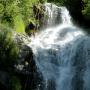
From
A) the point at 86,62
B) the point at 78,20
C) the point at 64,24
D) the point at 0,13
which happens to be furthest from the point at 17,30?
the point at 78,20

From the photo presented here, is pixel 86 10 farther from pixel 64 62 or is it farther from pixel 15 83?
pixel 15 83

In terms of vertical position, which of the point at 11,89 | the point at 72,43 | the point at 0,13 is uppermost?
the point at 0,13

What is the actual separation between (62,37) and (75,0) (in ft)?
A: 28.8

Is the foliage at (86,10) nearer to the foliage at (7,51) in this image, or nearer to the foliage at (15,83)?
the foliage at (7,51)

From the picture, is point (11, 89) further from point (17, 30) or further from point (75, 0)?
point (75, 0)

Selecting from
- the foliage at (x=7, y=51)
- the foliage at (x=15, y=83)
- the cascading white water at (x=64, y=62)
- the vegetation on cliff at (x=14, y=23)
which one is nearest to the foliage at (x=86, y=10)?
the vegetation on cliff at (x=14, y=23)

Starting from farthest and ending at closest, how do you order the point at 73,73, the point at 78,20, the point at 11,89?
1. the point at 78,20
2. the point at 73,73
3. the point at 11,89

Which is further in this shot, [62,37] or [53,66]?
[62,37]

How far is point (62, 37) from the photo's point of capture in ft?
99.0

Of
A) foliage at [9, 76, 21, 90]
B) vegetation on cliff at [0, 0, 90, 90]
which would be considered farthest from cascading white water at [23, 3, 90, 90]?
foliage at [9, 76, 21, 90]

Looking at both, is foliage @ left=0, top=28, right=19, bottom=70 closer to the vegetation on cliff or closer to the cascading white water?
the vegetation on cliff

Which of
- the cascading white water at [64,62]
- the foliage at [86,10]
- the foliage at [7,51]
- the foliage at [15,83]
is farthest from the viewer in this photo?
the foliage at [86,10]

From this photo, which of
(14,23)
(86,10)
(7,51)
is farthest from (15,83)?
(86,10)

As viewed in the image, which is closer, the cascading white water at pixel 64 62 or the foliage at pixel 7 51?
the foliage at pixel 7 51
